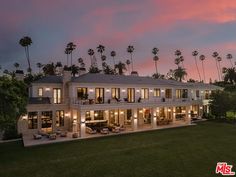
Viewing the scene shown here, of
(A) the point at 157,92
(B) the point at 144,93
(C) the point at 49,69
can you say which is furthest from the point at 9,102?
(C) the point at 49,69

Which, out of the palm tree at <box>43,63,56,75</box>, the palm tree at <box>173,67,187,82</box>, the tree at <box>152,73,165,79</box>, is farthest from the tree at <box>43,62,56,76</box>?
the palm tree at <box>173,67,187,82</box>

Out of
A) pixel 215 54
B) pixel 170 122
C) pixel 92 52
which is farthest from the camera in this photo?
pixel 215 54

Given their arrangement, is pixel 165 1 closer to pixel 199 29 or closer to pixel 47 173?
pixel 199 29

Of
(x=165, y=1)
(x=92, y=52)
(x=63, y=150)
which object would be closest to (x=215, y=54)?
(x=92, y=52)

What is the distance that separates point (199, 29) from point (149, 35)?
36.4ft

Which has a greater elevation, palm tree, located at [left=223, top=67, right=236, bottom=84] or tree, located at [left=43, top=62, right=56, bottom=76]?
tree, located at [left=43, top=62, right=56, bottom=76]

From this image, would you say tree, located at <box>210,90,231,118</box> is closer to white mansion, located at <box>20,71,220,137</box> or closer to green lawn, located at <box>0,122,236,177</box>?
white mansion, located at <box>20,71,220,137</box>

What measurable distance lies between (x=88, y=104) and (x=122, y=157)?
401 inches

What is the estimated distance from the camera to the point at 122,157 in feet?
52.6

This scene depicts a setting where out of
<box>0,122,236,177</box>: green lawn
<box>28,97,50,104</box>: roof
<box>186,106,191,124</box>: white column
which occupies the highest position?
<box>28,97,50,104</box>: roof

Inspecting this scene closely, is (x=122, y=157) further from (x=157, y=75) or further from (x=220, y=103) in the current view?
(x=157, y=75)

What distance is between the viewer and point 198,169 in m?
13.4

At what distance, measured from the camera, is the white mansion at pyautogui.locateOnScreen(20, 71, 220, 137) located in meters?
25.7

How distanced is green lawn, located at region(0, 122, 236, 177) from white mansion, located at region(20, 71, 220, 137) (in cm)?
465
